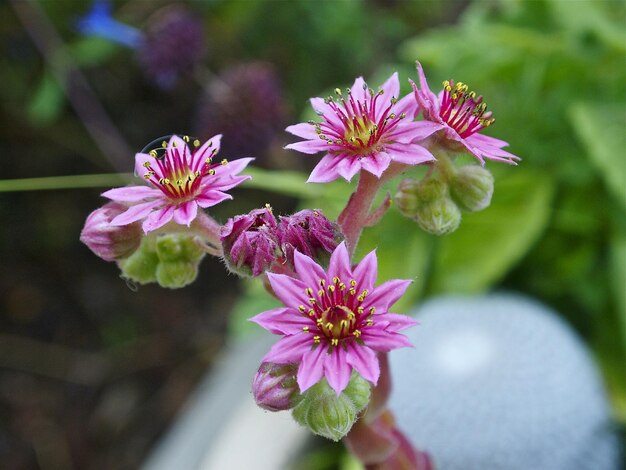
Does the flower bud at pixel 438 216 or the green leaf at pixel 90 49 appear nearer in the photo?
the flower bud at pixel 438 216

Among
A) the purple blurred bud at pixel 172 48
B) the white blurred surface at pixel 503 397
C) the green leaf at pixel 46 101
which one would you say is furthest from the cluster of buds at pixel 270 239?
the green leaf at pixel 46 101

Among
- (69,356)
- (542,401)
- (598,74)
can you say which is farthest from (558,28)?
(69,356)

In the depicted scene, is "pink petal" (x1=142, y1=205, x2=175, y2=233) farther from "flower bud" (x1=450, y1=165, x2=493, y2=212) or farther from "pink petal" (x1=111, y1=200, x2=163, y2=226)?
"flower bud" (x1=450, y1=165, x2=493, y2=212)

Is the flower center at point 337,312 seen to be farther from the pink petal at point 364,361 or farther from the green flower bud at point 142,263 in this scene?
the green flower bud at point 142,263

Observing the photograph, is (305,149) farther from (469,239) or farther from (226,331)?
(226,331)

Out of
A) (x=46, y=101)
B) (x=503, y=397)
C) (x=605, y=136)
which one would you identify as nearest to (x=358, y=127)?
(x=503, y=397)

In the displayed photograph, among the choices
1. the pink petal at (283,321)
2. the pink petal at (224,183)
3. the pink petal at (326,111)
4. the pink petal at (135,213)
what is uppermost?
the pink petal at (326,111)

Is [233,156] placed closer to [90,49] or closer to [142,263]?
[90,49]
